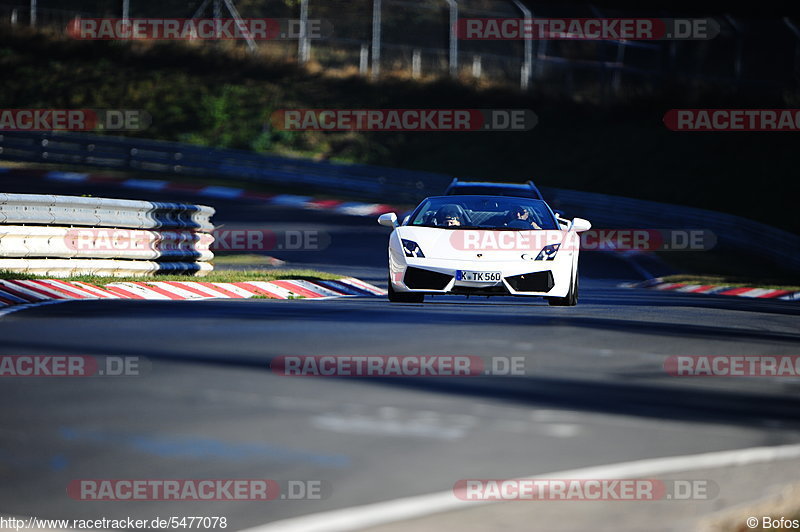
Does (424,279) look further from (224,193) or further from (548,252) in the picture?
(224,193)

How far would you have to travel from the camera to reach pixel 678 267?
28.5 m

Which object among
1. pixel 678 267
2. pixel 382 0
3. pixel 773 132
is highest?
pixel 382 0

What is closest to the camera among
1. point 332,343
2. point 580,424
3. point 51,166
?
point 580,424

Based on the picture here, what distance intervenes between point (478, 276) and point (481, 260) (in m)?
0.19

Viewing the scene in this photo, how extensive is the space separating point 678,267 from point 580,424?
22.9 m

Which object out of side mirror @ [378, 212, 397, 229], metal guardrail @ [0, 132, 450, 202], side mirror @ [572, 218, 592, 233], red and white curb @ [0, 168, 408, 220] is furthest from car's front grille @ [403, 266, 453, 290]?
metal guardrail @ [0, 132, 450, 202]

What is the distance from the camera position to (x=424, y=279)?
13203 millimetres

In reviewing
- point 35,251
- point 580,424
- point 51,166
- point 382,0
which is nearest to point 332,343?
point 580,424

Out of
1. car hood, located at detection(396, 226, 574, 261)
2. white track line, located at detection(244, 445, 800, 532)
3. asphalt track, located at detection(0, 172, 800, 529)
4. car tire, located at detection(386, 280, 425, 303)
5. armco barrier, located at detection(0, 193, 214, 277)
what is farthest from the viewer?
armco barrier, located at detection(0, 193, 214, 277)

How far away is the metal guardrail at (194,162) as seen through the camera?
39.8 metres

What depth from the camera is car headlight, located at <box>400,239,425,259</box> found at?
13.3 meters

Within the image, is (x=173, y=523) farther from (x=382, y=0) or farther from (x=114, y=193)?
(x=382, y=0)

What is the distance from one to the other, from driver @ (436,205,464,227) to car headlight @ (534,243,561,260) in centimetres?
108

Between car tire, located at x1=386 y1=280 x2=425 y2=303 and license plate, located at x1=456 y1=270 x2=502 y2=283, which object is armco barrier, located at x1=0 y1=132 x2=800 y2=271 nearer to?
car tire, located at x1=386 y1=280 x2=425 y2=303
